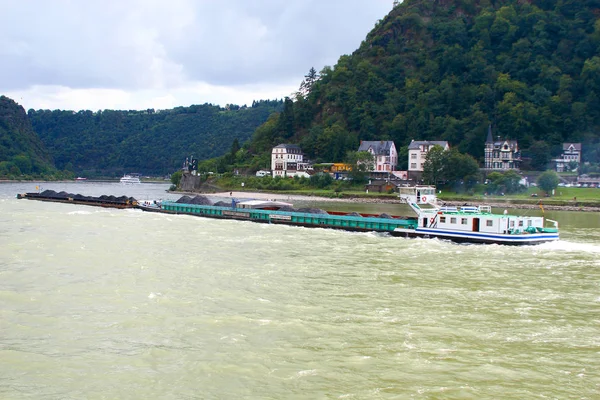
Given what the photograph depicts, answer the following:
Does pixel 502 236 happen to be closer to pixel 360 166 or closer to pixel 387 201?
pixel 387 201

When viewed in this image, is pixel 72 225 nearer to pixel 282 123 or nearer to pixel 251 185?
pixel 251 185

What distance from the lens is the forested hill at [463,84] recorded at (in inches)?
4916

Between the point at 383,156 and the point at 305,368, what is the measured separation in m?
108

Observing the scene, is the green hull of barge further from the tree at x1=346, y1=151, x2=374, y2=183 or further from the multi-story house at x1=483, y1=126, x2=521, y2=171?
the multi-story house at x1=483, y1=126, x2=521, y2=171

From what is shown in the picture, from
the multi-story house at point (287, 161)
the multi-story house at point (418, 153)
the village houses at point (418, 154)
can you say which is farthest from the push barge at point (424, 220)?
the multi-story house at point (287, 161)

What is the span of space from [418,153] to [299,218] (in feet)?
224

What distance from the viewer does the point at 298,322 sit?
22109 mm

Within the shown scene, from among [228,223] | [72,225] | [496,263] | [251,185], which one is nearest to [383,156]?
[251,185]

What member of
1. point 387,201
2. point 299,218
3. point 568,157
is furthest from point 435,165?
point 299,218

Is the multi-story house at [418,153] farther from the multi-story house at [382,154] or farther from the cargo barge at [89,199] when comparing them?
the cargo barge at [89,199]

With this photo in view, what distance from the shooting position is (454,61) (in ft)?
477

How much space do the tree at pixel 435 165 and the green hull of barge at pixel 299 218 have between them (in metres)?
51.4

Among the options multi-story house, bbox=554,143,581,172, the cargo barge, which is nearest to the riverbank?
multi-story house, bbox=554,143,581,172

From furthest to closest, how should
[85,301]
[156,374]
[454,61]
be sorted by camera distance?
1. [454,61]
2. [85,301]
3. [156,374]
